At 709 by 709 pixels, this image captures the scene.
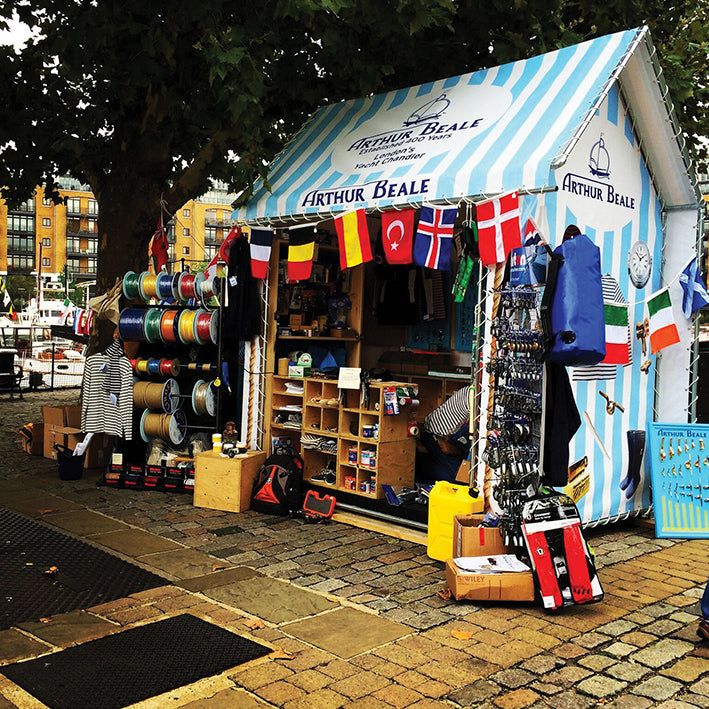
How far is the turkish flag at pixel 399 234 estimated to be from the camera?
6.77m

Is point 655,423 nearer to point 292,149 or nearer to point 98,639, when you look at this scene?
point 292,149

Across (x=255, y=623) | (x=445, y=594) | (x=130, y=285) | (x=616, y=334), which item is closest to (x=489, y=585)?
(x=445, y=594)

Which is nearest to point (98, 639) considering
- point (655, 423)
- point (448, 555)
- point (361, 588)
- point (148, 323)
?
point (361, 588)

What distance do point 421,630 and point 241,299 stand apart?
4271 mm

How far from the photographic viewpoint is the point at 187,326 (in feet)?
27.8

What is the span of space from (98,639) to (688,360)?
231 inches

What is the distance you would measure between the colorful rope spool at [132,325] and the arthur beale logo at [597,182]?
4827mm

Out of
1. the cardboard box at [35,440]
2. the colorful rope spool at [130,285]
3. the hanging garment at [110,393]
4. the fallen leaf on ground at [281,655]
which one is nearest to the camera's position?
the fallen leaf on ground at [281,655]

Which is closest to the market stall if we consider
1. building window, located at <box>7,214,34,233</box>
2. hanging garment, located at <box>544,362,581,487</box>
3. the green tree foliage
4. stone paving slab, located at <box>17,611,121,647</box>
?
hanging garment, located at <box>544,362,581,487</box>

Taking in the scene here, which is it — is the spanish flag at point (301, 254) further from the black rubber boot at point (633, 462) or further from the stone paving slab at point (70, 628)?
the stone paving slab at point (70, 628)

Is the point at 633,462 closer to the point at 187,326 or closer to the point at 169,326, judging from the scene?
the point at 187,326

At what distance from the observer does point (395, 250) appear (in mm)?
6867

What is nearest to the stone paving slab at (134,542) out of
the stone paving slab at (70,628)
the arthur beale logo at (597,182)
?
the stone paving slab at (70,628)

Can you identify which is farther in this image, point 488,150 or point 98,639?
point 488,150
